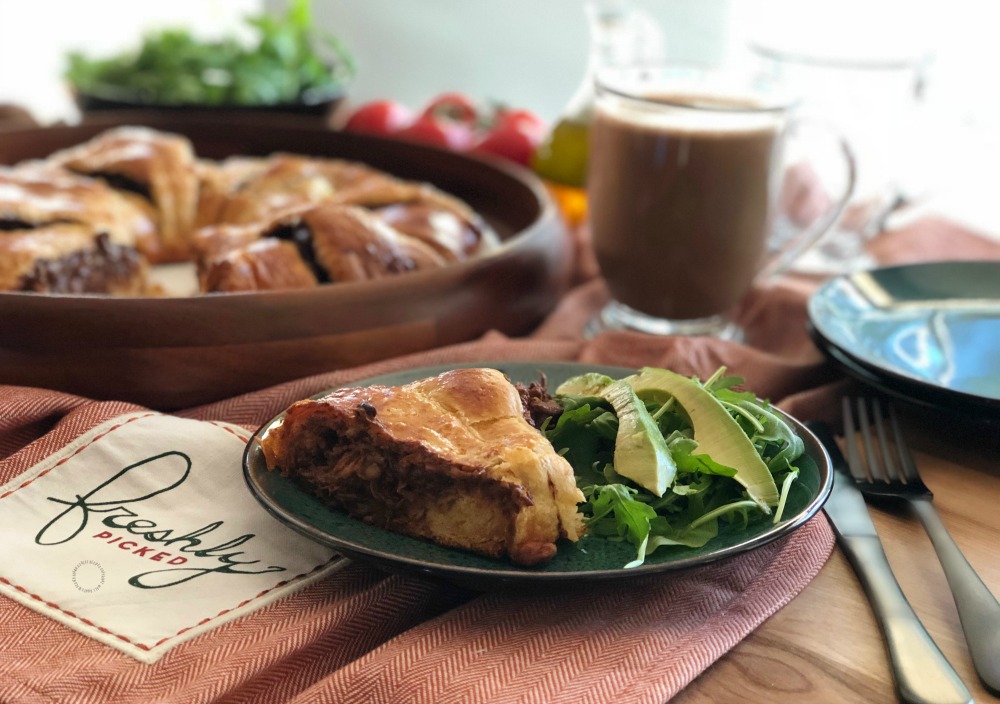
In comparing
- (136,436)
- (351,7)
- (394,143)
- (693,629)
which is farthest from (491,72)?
(693,629)

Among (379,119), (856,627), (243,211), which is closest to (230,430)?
(856,627)

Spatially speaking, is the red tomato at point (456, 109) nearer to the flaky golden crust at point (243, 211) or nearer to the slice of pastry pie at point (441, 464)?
the flaky golden crust at point (243, 211)

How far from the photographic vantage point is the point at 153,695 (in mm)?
941

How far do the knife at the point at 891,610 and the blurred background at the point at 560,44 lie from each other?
4.35ft

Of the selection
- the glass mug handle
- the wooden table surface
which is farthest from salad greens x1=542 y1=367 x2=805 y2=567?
the glass mug handle

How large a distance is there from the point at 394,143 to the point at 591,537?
183 centimetres

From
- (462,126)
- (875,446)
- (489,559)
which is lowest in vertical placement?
(462,126)

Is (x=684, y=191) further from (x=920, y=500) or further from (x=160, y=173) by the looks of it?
(x=160, y=173)

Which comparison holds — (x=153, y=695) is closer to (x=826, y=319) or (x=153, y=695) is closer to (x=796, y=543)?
(x=796, y=543)

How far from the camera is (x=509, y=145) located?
2.93 m

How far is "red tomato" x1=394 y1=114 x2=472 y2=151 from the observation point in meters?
3.00

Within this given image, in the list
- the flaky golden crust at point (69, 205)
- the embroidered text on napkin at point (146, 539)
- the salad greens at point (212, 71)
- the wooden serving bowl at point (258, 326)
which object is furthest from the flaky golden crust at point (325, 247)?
the salad greens at point (212, 71)

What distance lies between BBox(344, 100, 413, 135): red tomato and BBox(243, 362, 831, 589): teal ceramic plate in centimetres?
209

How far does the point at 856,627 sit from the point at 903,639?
0.21 ft
